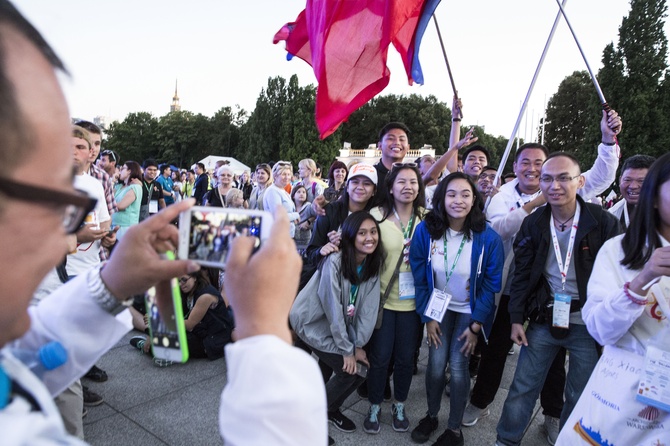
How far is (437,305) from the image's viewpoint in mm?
3309

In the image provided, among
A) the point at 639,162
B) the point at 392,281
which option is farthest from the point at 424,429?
the point at 639,162

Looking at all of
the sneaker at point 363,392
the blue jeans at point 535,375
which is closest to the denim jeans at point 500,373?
the blue jeans at point 535,375

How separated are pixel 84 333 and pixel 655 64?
37.8 metres

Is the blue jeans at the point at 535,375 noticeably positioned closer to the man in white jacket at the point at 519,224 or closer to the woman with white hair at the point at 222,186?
the man in white jacket at the point at 519,224

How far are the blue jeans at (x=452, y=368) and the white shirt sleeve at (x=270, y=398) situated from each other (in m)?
2.84

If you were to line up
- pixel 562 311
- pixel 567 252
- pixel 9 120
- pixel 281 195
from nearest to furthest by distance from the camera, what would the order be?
pixel 9 120
pixel 562 311
pixel 567 252
pixel 281 195

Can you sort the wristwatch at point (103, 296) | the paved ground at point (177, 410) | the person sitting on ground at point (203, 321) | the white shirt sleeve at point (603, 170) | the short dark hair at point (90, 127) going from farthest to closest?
the person sitting on ground at point (203, 321), the short dark hair at point (90, 127), the white shirt sleeve at point (603, 170), the paved ground at point (177, 410), the wristwatch at point (103, 296)

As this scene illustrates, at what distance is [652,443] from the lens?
5.95 ft

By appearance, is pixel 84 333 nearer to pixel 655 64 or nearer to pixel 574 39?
pixel 574 39

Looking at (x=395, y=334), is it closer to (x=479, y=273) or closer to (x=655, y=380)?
(x=479, y=273)

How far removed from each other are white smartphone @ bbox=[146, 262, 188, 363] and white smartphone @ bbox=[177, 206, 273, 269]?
0.27 feet

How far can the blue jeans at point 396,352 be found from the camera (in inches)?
139

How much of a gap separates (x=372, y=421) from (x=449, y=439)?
0.61 meters

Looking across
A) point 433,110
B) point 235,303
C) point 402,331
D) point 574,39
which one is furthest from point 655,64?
point 235,303
